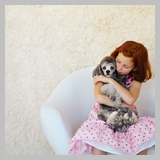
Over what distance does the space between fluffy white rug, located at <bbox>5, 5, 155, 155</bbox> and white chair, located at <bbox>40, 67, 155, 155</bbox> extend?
19cm

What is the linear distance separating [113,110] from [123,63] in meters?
0.20

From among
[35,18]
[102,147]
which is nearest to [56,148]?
[102,147]

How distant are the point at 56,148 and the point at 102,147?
20 centimetres

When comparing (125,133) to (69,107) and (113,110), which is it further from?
(69,107)

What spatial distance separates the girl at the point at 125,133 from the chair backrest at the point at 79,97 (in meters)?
0.11

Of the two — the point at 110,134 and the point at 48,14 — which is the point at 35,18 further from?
the point at 110,134

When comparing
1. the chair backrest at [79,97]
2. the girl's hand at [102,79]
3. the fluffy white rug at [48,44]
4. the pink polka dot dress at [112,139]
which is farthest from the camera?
the fluffy white rug at [48,44]

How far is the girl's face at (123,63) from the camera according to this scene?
121cm

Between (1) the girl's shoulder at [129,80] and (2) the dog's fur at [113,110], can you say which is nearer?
(2) the dog's fur at [113,110]

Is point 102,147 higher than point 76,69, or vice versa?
point 76,69

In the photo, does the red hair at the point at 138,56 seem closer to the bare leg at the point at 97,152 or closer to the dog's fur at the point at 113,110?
the dog's fur at the point at 113,110

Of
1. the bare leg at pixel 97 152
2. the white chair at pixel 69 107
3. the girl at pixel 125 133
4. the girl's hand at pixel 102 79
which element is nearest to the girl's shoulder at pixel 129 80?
the girl at pixel 125 133

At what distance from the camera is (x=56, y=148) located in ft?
3.80

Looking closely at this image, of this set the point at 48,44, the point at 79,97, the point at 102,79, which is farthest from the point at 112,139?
the point at 48,44
